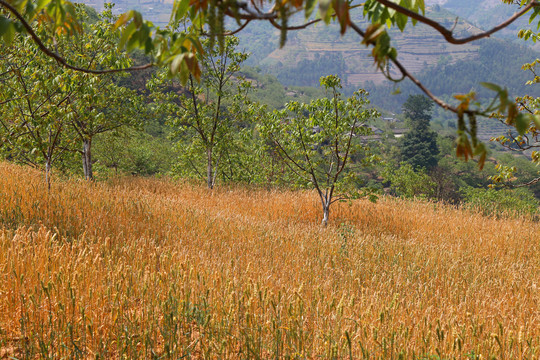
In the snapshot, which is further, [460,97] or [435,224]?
[435,224]

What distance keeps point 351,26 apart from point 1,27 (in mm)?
1313

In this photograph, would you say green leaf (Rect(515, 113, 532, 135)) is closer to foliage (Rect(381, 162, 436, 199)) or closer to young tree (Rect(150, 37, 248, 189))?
young tree (Rect(150, 37, 248, 189))

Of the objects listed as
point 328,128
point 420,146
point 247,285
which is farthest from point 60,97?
point 420,146

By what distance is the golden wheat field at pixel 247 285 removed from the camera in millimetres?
2621

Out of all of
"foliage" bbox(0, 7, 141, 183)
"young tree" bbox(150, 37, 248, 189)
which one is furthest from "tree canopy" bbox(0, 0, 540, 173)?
"young tree" bbox(150, 37, 248, 189)

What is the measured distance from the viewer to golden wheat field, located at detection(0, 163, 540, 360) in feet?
8.60

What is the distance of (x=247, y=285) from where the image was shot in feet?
9.71

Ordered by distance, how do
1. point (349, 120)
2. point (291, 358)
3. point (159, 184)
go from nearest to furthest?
point (291, 358)
point (349, 120)
point (159, 184)

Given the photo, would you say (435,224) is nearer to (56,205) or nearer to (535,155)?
(535,155)

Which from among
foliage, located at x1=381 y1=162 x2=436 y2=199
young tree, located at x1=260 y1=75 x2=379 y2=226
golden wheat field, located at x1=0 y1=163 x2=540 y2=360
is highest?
young tree, located at x1=260 y1=75 x2=379 y2=226

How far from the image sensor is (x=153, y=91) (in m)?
11.5

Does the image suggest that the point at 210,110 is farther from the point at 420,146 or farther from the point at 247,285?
the point at 420,146

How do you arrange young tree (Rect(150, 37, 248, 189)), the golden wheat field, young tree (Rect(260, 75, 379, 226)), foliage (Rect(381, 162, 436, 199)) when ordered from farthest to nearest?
foliage (Rect(381, 162, 436, 199)), young tree (Rect(150, 37, 248, 189)), young tree (Rect(260, 75, 379, 226)), the golden wheat field

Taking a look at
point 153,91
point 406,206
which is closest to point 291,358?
point 406,206
